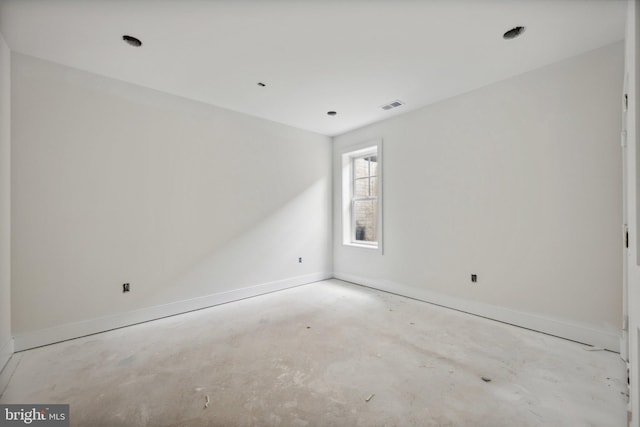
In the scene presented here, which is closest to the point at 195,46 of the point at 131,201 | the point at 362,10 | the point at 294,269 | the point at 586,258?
the point at 362,10

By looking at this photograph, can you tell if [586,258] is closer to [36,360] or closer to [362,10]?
[362,10]

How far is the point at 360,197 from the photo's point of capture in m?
5.00

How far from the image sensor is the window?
4.85 metres

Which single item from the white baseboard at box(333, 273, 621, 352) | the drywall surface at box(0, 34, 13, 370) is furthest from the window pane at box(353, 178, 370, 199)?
the drywall surface at box(0, 34, 13, 370)

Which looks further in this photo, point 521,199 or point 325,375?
point 521,199

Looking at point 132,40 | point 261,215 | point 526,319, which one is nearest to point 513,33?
point 526,319

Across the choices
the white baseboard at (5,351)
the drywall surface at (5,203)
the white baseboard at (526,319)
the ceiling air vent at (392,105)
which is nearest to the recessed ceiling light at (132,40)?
the drywall surface at (5,203)

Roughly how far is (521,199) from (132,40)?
159 inches

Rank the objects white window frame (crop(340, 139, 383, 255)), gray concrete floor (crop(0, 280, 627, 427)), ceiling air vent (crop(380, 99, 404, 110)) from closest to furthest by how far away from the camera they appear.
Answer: gray concrete floor (crop(0, 280, 627, 427)) < ceiling air vent (crop(380, 99, 404, 110)) < white window frame (crop(340, 139, 383, 255))

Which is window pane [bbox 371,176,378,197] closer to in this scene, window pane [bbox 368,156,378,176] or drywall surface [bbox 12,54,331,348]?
window pane [bbox 368,156,378,176]

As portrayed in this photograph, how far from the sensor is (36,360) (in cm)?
228

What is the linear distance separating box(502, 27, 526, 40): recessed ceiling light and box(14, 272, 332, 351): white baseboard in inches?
157

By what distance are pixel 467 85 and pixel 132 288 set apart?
4475 millimetres

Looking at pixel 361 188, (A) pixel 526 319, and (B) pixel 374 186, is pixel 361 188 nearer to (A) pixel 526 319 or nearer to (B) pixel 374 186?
(B) pixel 374 186
